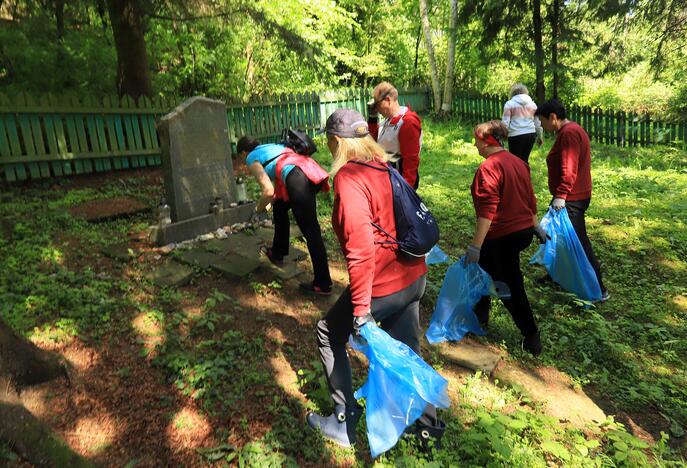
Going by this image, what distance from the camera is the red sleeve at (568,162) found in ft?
15.3

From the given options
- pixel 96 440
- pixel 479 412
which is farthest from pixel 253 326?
pixel 479 412

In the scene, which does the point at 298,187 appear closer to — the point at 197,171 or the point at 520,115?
the point at 197,171

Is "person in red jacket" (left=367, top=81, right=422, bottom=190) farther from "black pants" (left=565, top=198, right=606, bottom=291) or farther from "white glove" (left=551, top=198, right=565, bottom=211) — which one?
"black pants" (left=565, top=198, right=606, bottom=291)

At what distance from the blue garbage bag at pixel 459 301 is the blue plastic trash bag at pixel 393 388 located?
1.57 meters

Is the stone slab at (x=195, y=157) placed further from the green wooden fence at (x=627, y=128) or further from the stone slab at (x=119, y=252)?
the green wooden fence at (x=627, y=128)

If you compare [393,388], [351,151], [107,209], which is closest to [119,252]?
[107,209]

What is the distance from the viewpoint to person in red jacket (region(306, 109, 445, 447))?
2.39 meters

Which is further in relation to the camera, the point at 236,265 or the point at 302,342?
the point at 236,265

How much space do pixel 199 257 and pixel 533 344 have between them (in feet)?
11.1

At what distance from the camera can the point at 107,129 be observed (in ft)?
27.9

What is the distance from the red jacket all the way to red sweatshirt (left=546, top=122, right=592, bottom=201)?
236cm

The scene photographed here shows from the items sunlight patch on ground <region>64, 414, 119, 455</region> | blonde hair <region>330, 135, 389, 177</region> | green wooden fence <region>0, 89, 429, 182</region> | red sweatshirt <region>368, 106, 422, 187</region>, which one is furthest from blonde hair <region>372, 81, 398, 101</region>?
green wooden fence <region>0, 89, 429, 182</region>

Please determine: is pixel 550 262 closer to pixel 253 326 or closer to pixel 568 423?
pixel 568 423

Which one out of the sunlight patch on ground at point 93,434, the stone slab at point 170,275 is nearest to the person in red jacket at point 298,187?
the stone slab at point 170,275
